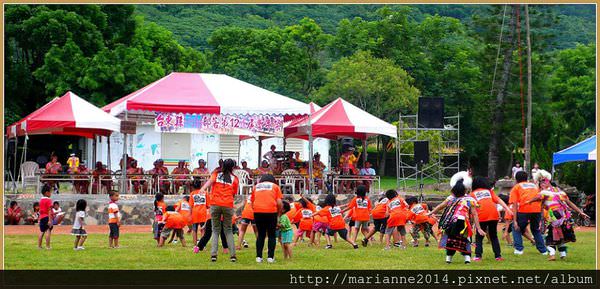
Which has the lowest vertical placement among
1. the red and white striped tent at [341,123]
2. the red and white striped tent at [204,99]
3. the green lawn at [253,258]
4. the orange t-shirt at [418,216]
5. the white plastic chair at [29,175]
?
the green lawn at [253,258]

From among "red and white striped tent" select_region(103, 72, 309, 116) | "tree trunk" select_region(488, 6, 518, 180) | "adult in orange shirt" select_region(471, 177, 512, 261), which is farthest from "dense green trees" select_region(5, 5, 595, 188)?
"adult in orange shirt" select_region(471, 177, 512, 261)

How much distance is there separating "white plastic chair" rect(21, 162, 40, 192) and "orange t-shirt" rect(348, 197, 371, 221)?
418 inches

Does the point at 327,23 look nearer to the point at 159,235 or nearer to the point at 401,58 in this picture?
the point at 401,58

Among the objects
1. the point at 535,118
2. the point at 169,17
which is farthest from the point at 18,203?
the point at 169,17

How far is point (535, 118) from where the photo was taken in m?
54.5

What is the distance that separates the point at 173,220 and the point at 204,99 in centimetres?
959

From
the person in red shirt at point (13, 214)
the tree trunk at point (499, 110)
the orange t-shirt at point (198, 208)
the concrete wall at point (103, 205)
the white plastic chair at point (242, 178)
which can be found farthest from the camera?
the tree trunk at point (499, 110)

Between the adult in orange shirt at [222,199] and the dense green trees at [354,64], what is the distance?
16.9 metres

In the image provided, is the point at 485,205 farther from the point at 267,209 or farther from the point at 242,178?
the point at 242,178

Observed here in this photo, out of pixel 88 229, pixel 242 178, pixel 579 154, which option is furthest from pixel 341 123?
pixel 88 229

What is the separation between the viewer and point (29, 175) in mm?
31844

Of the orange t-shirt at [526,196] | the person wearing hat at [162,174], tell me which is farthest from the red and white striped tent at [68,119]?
the orange t-shirt at [526,196]

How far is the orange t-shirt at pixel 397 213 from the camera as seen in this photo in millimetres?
19094

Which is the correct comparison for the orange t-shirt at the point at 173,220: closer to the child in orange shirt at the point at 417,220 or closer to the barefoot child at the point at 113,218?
the barefoot child at the point at 113,218
